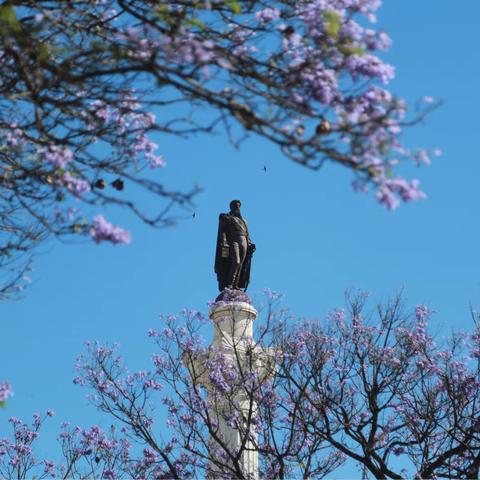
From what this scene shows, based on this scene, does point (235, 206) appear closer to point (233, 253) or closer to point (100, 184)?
point (233, 253)

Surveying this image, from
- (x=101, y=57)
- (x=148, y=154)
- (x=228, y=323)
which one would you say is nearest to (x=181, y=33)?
(x=101, y=57)

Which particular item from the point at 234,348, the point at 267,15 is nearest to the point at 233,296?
the point at 234,348

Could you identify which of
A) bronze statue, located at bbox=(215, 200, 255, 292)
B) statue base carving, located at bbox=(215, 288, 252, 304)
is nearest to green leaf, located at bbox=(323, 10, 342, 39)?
statue base carving, located at bbox=(215, 288, 252, 304)

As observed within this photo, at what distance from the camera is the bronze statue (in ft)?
69.7

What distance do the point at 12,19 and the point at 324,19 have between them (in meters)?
2.48

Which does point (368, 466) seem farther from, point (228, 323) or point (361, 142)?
point (361, 142)

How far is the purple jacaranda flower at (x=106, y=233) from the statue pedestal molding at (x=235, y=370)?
9944 millimetres

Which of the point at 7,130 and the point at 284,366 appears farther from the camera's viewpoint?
the point at 284,366

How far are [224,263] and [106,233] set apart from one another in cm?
1474

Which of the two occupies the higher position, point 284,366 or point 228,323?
point 228,323

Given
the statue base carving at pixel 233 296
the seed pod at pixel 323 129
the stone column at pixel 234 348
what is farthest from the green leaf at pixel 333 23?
the statue base carving at pixel 233 296

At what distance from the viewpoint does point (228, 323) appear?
20312mm

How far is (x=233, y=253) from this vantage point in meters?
21.3

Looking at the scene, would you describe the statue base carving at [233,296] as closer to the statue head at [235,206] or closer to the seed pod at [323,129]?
the statue head at [235,206]
